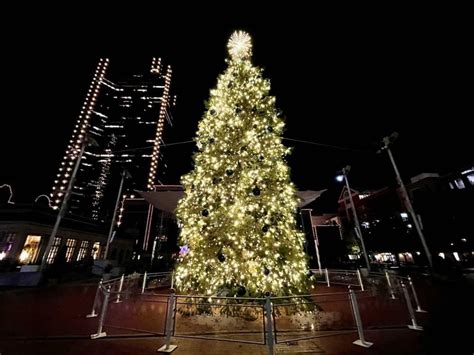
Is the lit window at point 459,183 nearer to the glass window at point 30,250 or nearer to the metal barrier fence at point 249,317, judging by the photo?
the metal barrier fence at point 249,317

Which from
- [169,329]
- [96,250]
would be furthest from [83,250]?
[169,329]

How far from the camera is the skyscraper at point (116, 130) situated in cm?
7781

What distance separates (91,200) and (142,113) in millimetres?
37935

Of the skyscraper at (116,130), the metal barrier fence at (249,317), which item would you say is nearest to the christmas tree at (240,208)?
the metal barrier fence at (249,317)

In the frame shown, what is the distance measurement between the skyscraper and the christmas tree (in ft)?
233

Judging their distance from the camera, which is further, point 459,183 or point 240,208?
point 459,183

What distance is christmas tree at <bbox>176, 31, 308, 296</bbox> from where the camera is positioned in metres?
6.43

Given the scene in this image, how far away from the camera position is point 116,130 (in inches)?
3356

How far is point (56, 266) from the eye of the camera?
16.0m

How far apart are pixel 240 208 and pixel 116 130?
3662 inches

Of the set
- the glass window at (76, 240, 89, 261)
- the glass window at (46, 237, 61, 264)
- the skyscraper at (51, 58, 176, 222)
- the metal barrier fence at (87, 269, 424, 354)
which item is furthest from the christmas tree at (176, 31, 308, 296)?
the skyscraper at (51, 58, 176, 222)

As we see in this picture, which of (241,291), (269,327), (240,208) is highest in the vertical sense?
(240,208)

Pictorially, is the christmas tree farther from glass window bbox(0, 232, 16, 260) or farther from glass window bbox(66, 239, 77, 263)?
glass window bbox(66, 239, 77, 263)

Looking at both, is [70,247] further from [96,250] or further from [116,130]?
[116,130]
